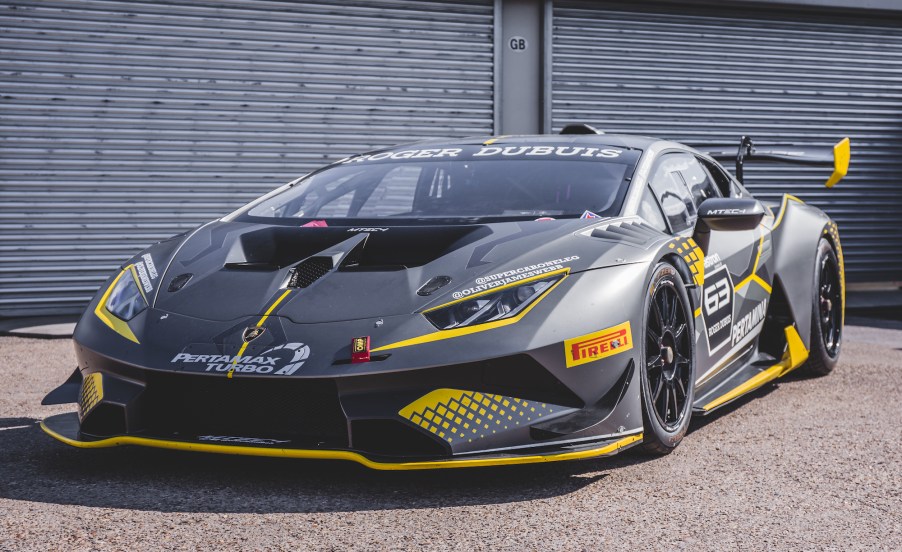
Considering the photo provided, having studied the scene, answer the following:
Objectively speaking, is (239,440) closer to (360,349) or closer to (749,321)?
(360,349)

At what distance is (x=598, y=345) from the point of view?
10.5 ft

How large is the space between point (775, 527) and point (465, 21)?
8.16 m

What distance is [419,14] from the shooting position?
10.2 m

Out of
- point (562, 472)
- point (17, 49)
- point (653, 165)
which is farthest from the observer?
point (17, 49)

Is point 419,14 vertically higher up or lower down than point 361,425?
higher up

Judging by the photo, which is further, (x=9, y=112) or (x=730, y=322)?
(x=9, y=112)

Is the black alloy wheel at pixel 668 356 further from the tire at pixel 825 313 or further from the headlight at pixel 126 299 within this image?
the tire at pixel 825 313

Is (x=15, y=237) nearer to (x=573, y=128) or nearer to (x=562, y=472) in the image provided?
(x=573, y=128)

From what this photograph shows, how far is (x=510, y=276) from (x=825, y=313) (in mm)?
3076

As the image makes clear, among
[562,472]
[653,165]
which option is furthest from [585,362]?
[653,165]

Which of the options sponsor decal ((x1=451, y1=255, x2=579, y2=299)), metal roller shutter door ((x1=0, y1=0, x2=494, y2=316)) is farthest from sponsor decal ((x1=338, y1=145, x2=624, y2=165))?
metal roller shutter door ((x1=0, y1=0, x2=494, y2=316))

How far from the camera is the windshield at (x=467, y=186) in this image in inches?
156

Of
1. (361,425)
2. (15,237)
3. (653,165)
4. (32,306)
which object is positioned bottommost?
(32,306)

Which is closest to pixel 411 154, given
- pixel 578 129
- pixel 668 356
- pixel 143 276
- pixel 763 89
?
pixel 578 129
